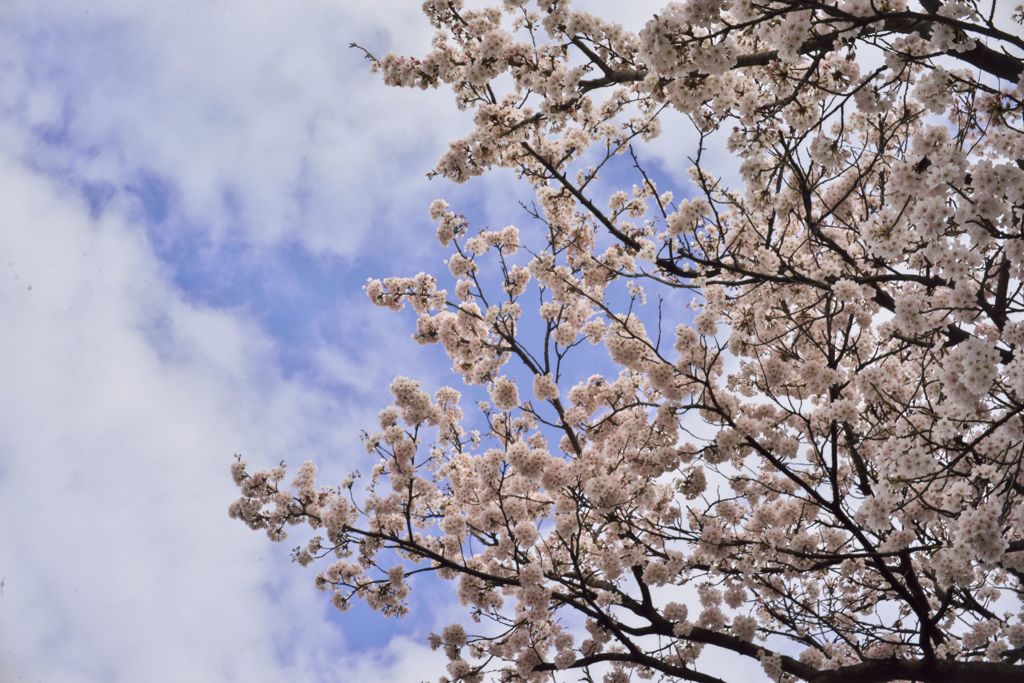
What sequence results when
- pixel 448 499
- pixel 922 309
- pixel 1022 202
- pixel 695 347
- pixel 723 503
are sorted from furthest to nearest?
pixel 448 499, pixel 723 503, pixel 695 347, pixel 922 309, pixel 1022 202

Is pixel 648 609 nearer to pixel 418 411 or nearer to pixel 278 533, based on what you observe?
pixel 418 411

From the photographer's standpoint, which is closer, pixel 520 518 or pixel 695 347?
pixel 695 347

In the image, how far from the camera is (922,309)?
5289 millimetres

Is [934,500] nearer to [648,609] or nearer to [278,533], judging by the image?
[648,609]

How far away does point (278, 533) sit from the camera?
8234 millimetres

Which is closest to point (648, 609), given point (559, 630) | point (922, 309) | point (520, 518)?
point (559, 630)

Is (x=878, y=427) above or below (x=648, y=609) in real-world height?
above

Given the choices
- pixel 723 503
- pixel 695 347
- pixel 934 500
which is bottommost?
pixel 934 500

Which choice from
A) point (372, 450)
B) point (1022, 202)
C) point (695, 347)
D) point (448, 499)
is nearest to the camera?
point (1022, 202)

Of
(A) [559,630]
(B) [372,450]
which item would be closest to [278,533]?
(B) [372,450]

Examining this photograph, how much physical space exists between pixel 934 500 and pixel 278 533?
6.63 metres

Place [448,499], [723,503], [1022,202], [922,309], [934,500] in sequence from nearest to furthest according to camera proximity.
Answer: [1022,202], [922,309], [934,500], [723,503], [448,499]

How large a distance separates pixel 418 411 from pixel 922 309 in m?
5.58

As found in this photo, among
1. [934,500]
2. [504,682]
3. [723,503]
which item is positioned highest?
[723,503]
